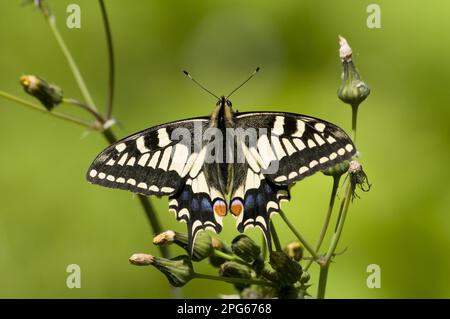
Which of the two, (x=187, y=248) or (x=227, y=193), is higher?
(x=227, y=193)

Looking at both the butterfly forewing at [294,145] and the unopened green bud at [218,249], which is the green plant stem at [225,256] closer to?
the unopened green bud at [218,249]

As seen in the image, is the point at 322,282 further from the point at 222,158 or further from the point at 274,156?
the point at 222,158

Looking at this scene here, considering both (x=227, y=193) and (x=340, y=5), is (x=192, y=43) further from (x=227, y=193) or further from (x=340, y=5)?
(x=227, y=193)

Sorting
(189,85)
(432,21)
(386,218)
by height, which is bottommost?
(386,218)

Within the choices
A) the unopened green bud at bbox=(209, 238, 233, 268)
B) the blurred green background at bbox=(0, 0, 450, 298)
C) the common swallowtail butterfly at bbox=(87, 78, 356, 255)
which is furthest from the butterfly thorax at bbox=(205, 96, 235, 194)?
the blurred green background at bbox=(0, 0, 450, 298)

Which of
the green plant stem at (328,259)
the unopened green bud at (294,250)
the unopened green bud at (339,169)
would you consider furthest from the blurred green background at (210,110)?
the green plant stem at (328,259)

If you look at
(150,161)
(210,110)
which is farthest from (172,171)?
(210,110)

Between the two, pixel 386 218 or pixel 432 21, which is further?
pixel 432 21

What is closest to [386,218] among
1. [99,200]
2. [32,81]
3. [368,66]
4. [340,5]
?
[368,66]
